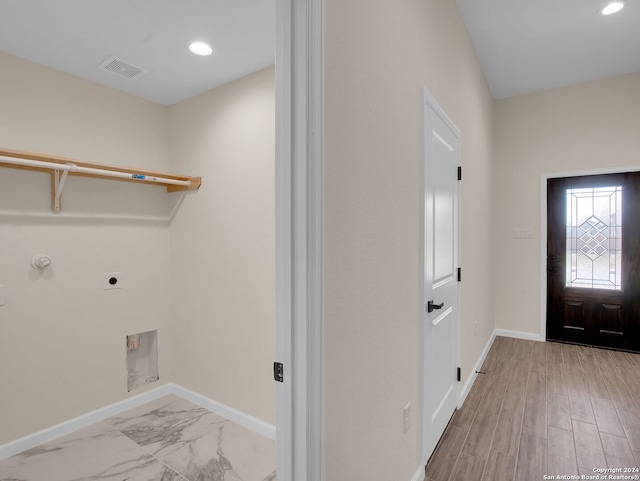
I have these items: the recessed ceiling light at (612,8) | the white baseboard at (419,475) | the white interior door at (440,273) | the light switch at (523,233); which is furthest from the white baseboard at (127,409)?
→ the recessed ceiling light at (612,8)

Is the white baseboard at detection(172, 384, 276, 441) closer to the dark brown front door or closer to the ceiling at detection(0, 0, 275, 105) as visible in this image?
the ceiling at detection(0, 0, 275, 105)

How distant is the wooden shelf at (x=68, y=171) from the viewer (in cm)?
209

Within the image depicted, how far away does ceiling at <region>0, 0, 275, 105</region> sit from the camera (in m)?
1.81

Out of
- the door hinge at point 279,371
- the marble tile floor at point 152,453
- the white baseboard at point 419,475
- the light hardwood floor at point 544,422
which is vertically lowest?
the marble tile floor at point 152,453

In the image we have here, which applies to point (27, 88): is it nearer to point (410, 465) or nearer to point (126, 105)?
point (126, 105)

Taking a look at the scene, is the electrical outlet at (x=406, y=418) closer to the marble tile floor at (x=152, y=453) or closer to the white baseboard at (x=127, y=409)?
the marble tile floor at (x=152, y=453)

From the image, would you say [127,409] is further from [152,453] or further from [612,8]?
[612,8]

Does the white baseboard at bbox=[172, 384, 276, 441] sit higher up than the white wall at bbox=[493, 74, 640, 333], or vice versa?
the white wall at bbox=[493, 74, 640, 333]

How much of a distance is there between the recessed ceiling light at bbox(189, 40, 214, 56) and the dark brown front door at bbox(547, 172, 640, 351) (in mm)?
4106

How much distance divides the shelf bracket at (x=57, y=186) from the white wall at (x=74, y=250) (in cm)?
4

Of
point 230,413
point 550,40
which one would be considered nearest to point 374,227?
point 230,413

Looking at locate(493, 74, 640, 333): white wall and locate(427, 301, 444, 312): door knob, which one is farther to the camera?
locate(493, 74, 640, 333): white wall

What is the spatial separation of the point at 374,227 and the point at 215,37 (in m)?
1.65

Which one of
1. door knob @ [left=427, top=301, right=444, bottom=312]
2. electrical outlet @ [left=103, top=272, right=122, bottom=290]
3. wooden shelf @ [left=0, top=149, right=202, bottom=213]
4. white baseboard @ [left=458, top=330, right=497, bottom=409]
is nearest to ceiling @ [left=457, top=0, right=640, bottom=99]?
door knob @ [left=427, top=301, right=444, bottom=312]
